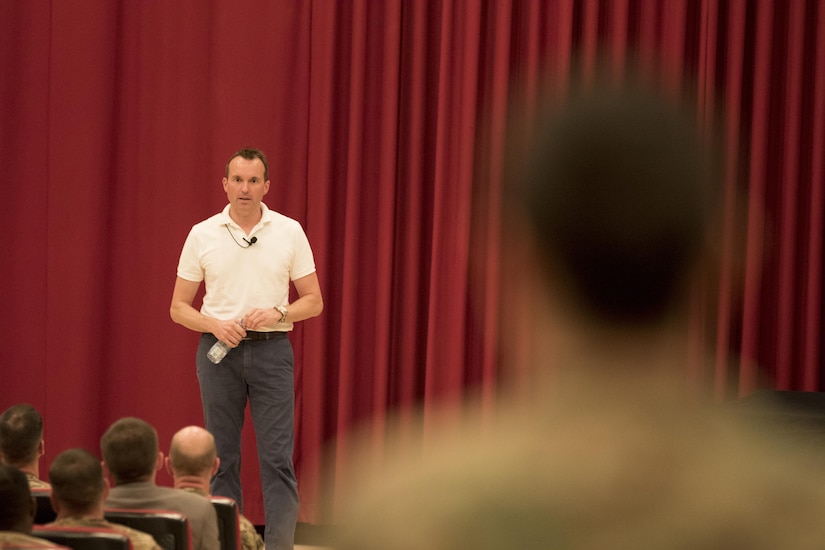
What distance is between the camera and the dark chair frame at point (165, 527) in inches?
99.7

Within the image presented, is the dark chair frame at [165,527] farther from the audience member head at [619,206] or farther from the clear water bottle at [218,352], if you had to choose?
the audience member head at [619,206]

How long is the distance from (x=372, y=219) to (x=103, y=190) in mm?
1477

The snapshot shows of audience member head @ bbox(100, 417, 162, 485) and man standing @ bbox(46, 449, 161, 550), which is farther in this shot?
audience member head @ bbox(100, 417, 162, 485)

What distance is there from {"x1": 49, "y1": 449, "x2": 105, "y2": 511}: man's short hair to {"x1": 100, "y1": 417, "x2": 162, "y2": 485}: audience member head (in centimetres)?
26

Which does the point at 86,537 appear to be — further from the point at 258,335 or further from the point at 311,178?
the point at 311,178

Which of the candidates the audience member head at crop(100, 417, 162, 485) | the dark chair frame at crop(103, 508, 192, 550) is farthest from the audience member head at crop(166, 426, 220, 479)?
the dark chair frame at crop(103, 508, 192, 550)

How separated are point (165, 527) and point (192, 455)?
557mm

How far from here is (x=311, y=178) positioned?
5.52m

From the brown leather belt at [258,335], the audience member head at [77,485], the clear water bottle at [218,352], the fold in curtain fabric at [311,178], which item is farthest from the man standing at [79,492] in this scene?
the fold in curtain fabric at [311,178]

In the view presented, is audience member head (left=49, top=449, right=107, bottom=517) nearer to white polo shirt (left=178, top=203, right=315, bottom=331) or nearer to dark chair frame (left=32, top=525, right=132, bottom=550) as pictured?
dark chair frame (left=32, top=525, right=132, bottom=550)

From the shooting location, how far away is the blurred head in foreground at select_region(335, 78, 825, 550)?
0.65 metres

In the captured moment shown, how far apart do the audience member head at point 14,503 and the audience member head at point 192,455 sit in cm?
73

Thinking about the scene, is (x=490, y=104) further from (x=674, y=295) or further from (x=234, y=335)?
(x=674, y=295)

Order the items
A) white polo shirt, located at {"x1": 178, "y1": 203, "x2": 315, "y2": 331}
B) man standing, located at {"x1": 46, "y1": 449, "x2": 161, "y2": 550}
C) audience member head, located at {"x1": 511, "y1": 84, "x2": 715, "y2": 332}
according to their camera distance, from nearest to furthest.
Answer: audience member head, located at {"x1": 511, "y1": 84, "x2": 715, "y2": 332} → man standing, located at {"x1": 46, "y1": 449, "x2": 161, "y2": 550} → white polo shirt, located at {"x1": 178, "y1": 203, "x2": 315, "y2": 331}
